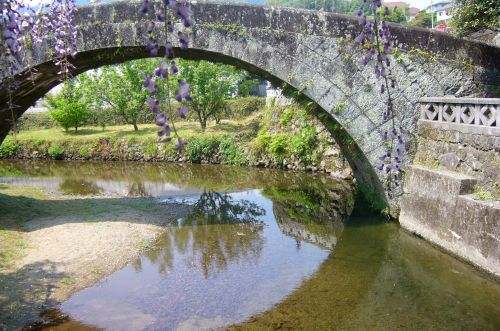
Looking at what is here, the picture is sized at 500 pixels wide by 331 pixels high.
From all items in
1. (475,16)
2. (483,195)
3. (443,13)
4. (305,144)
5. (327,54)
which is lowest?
(483,195)

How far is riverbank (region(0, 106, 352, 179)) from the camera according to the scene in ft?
49.8

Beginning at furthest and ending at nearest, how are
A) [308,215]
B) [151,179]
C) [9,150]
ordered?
[9,150] < [151,179] < [308,215]

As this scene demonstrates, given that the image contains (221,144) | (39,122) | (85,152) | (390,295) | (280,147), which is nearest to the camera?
(390,295)

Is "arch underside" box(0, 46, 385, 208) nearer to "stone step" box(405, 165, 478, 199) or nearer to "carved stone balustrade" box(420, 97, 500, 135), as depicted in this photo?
"stone step" box(405, 165, 478, 199)

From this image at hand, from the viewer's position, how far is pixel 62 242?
8102mm

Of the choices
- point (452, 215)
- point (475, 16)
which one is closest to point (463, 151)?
point (452, 215)

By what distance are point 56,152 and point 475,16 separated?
18864 millimetres

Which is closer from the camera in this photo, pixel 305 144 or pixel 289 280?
pixel 289 280

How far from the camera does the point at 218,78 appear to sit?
66.0 feet

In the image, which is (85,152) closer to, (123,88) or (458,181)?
(123,88)

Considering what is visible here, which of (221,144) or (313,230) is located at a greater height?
(221,144)

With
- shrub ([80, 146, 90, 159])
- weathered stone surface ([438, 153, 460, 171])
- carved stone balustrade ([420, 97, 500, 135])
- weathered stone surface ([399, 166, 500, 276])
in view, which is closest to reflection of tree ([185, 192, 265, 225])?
weathered stone surface ([399, 166, 500, 276])

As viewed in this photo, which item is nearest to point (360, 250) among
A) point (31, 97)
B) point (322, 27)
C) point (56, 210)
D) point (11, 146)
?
point (322, 27)

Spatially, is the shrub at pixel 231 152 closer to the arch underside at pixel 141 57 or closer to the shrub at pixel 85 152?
the shrub at pixel 85 152
